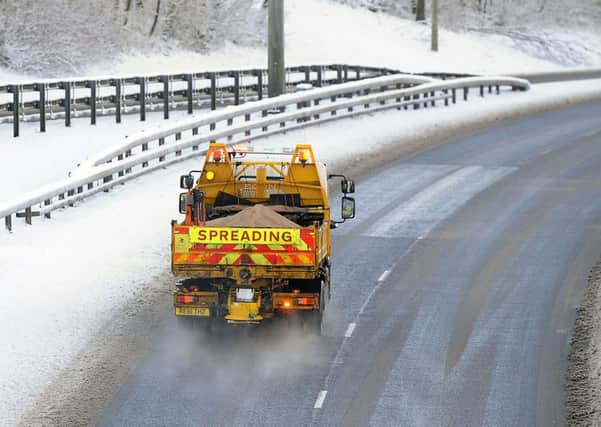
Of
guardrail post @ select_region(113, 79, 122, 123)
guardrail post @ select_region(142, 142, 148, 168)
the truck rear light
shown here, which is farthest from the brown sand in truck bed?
guardrail post @ select_region(113, 79, 122, 123)

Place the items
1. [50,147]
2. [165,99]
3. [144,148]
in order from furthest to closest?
[165,99] < [50,147] < [144,148]

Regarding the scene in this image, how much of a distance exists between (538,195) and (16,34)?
27298mm

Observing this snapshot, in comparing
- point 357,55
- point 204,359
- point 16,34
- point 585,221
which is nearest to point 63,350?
point 204,359

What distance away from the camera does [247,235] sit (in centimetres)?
1462

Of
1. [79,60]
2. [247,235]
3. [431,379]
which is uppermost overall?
[79,60]

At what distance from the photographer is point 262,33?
209ft

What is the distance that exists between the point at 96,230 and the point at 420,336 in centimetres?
685

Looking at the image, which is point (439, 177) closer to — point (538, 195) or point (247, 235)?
point (538, 195)

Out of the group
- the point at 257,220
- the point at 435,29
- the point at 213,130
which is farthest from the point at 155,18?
the point at 257,220

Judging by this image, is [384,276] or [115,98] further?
[115,98]

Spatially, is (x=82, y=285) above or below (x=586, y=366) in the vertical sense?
above

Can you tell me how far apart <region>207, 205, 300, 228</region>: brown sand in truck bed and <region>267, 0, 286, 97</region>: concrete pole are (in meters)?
16.2

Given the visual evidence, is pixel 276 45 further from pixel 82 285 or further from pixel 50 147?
pixel 82 285

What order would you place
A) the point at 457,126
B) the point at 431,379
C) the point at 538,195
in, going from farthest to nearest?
the point at 457,126 < the point at 538,195 < the point at 431,379
